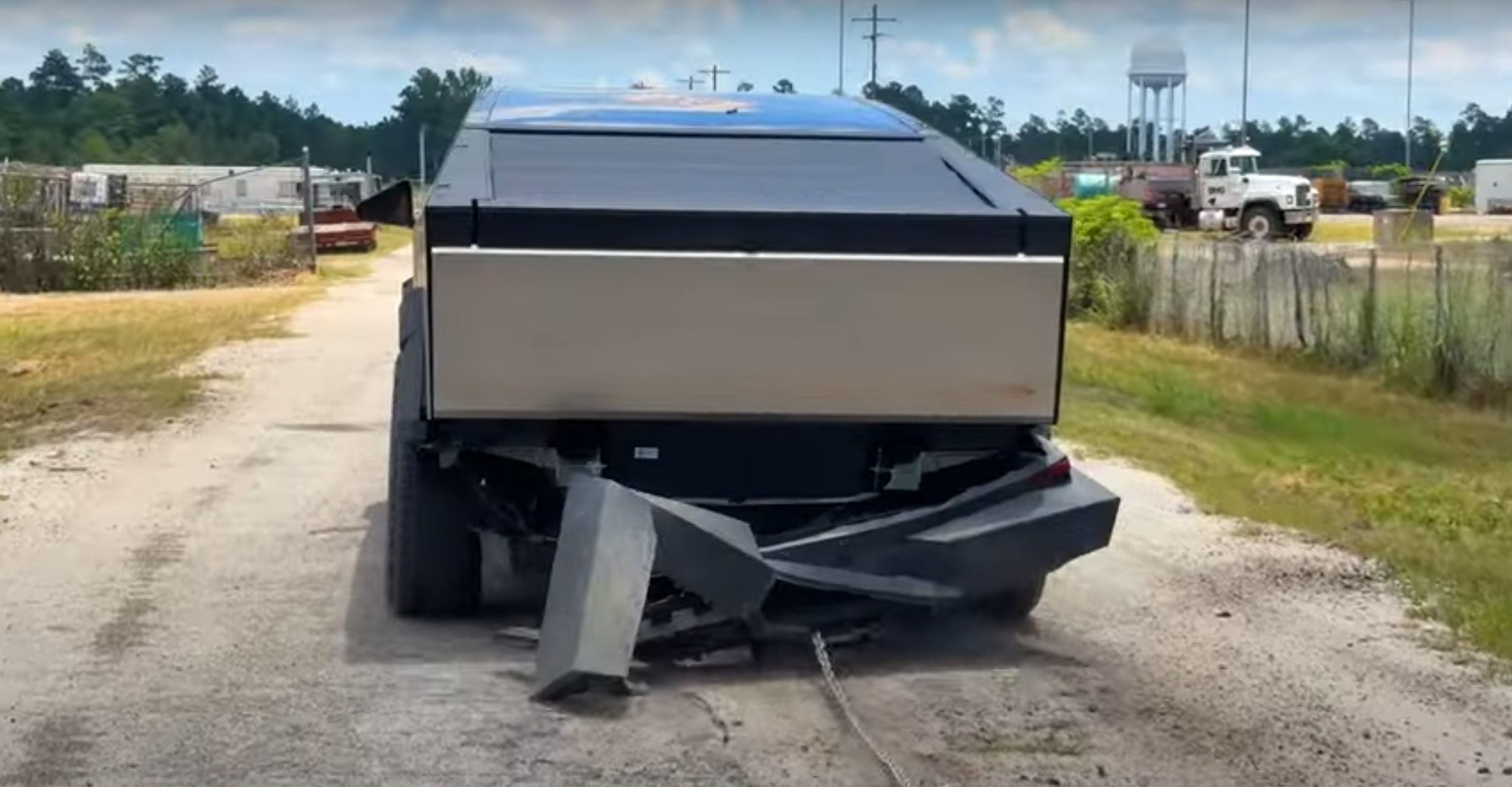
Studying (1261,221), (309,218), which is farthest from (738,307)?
(1261,221)

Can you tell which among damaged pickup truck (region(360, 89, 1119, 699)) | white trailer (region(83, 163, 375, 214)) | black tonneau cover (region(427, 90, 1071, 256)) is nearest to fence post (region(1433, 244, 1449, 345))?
black tonneau cover (region(427, 90, 1071, 256))

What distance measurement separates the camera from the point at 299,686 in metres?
7.11

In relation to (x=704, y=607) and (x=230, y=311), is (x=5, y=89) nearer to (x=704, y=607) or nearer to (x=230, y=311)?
(x=230, y=311)

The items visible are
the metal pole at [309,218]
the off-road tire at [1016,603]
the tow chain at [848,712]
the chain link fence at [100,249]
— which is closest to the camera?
the tow chain at [848,712]

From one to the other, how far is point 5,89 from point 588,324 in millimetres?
81055

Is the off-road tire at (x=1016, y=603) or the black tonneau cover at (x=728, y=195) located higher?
the black tonneau cover at (x=728, y=195)

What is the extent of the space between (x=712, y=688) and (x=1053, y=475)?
5.25ft

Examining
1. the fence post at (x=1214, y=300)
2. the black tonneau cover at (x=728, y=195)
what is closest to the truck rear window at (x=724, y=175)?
the black tonneau cover at (x=728, y=195)

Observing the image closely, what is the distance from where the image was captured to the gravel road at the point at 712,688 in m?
6.23

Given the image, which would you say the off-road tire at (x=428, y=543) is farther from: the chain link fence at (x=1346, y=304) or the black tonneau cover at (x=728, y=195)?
the chain link fence at (x=1346, y=304)

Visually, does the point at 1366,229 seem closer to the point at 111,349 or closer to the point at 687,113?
the point at 111,349

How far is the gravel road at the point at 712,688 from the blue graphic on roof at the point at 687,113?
2215 millimetres

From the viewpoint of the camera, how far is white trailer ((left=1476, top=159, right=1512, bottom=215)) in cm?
7244

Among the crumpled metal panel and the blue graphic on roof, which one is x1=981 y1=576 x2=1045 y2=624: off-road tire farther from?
the blue graphic on roof
